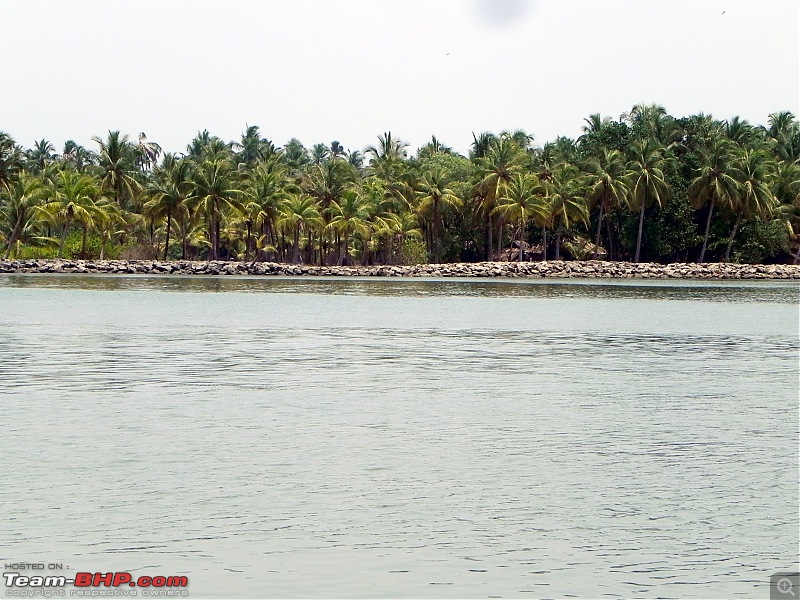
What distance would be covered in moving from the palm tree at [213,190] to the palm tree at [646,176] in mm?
32947

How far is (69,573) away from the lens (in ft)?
29.1

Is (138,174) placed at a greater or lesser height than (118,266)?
greater

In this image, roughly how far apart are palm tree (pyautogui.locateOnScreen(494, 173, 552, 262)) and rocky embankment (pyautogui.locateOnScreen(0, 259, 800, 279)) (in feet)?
15.2

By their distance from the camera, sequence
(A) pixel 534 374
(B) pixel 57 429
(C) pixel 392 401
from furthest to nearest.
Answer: (A) pixel 534 374, (C) pixel 392 401, (B) pixel 57 429

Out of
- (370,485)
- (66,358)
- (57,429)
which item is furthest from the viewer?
(66,358)

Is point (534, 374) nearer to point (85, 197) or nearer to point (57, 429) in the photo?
point (57, 429)

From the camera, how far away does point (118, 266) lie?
102 meters

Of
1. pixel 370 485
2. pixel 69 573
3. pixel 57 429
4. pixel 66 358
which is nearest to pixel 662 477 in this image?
pixel 370 485

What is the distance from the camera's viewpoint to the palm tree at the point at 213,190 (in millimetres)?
98875

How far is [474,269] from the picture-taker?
343 ft

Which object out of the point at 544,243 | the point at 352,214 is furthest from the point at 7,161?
the point at 544,243

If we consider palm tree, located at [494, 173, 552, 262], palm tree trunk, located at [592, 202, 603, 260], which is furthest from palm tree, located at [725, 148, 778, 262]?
palm tree, located at [494, 173, 552, 262]

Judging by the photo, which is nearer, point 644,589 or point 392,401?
point 644,589

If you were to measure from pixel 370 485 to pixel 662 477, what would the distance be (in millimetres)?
3146
